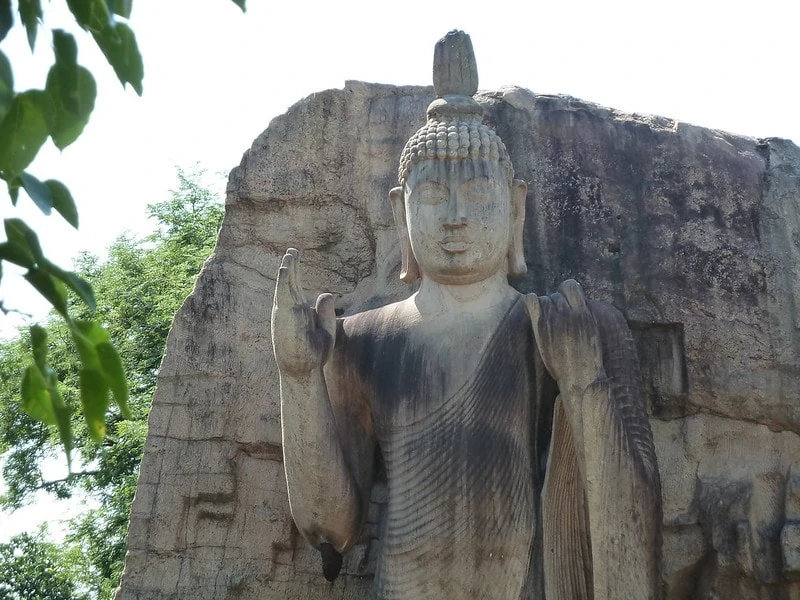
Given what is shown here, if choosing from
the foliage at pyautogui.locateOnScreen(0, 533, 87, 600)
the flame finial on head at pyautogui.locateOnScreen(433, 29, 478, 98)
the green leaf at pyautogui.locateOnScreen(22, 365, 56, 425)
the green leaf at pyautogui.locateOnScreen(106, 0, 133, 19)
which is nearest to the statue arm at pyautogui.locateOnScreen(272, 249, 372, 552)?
the flame finial on head at pyautogui.locateOnScreen(433, 29, 478, 98)

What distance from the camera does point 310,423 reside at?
638 cm

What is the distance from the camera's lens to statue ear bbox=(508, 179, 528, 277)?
6.85 meters

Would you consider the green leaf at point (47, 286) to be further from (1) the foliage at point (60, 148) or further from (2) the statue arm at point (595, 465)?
(2) the statue arm at point (595, 465)

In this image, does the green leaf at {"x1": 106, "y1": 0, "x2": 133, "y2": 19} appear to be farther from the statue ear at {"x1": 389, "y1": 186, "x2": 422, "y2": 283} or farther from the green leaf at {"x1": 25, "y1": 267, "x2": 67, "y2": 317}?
the statue ear at {"x1": 389, "y1": 186, "x2": 422, "y2": 283}

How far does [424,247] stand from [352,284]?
1121mm

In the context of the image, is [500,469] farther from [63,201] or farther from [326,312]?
[63,201]

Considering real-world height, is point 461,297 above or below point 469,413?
above

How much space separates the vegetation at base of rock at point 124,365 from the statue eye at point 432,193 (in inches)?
275

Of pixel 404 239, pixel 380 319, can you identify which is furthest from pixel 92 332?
pixel 404 239

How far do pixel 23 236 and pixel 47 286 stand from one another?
0.41 feet

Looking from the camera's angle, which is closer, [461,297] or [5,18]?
[5,18]

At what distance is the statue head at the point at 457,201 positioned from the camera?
6.56 metres

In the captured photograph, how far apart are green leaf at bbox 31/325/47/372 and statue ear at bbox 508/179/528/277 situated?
12.7 ft

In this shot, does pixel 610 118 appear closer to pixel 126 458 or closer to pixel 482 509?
pixel 482 509
